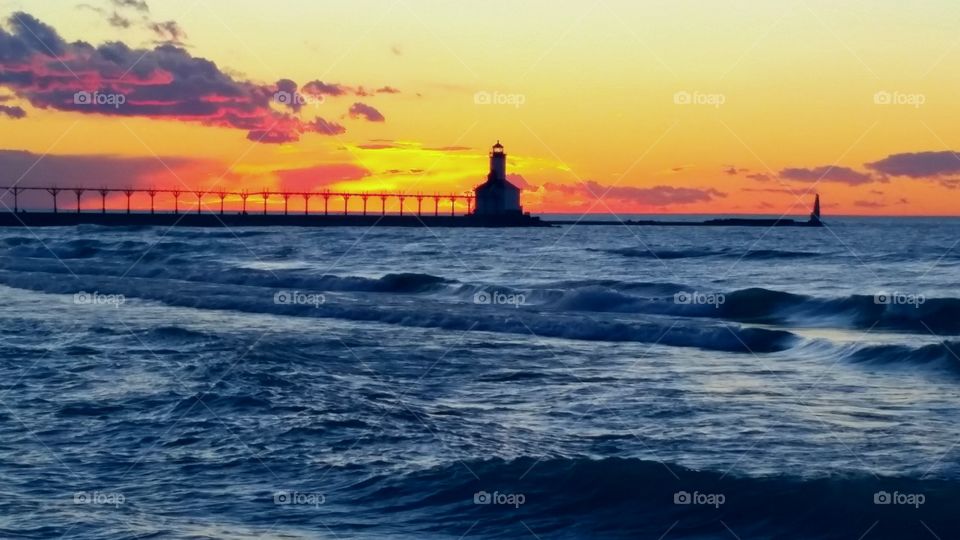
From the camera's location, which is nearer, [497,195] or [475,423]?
[475,423]

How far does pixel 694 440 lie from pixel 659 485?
1653mm

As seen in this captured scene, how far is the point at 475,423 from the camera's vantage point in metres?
12.0

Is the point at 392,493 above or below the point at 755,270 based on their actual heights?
below

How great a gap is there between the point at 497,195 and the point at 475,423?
3678 inches

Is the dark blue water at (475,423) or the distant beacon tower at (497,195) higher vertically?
the distant beacon tower at (497,195)

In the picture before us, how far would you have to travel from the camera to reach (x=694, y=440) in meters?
11.0

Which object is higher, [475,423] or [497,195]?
[497,195]

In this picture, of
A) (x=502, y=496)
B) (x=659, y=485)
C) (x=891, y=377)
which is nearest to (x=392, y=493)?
(x=502, y=496)

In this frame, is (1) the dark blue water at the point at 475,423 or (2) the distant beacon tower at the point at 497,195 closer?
(1) the dark blue water at the point at 475,423

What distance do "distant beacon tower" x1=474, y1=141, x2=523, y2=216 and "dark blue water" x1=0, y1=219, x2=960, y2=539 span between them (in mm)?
76367

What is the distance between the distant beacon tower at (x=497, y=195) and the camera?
340 feet

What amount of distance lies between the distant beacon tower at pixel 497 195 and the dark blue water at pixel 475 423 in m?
76.4

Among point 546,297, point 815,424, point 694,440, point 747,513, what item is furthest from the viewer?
point 546,297

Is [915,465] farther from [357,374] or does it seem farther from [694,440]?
[357,374]
